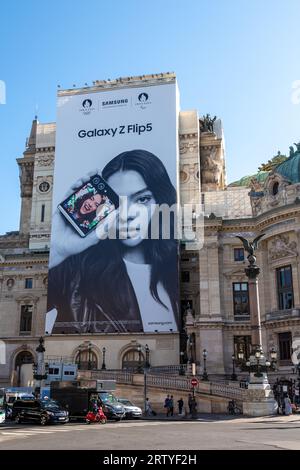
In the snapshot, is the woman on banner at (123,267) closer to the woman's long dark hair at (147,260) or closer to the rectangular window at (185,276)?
the woman's long dark hair at (147,260)

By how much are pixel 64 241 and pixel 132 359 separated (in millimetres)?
15245

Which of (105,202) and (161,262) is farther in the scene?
(105,202)

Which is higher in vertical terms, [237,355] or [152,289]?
[152,289]

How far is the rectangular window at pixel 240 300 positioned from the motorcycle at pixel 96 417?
26.9 metres

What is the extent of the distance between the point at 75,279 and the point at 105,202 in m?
9.28

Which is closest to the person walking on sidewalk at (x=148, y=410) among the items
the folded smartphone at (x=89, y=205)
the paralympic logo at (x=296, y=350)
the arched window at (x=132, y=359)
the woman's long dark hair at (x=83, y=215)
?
the paralympic logo at (x=296, y=350)

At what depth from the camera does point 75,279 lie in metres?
59.8

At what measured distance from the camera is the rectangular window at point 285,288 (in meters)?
50.6

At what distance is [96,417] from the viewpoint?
29.8 meters

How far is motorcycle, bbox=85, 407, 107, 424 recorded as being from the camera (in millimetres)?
29562

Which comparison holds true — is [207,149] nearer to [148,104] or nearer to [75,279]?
[148,104]

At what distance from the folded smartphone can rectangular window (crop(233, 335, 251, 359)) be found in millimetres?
19629

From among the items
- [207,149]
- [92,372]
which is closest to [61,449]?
[92,372]

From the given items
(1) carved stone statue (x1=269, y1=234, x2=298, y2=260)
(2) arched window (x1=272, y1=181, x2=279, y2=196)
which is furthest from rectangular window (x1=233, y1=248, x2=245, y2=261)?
(2) arched window (x1=272, y1=181, x2=279, y2=196)
